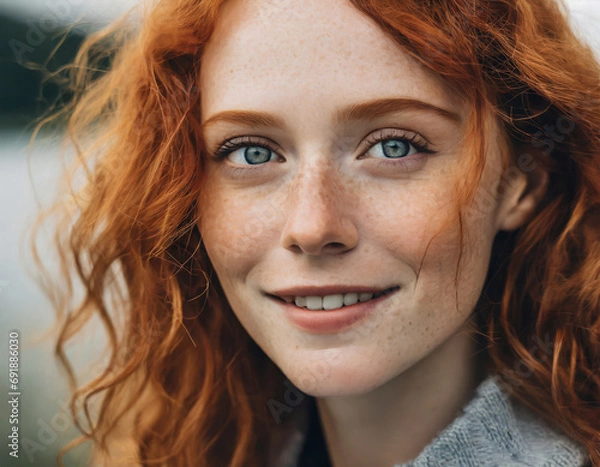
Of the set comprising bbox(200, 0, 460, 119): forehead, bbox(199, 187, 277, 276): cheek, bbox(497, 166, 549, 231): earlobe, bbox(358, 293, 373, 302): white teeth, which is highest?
bbox(200, 0, 460, 119): forehead

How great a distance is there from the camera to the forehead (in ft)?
3.67

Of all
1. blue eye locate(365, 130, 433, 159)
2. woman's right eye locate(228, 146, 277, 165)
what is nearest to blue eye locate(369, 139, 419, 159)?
blue eye locate(365, 130, 433, 159)

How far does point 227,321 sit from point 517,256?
24.1 inches

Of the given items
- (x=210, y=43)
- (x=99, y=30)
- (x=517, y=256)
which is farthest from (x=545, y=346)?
(x=99, y=30)

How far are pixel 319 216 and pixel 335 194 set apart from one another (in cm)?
6

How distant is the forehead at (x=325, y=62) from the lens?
1.12 meters

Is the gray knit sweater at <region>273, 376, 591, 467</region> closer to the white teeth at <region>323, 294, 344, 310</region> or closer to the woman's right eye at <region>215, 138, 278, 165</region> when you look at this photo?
the white teeth at <region>323, 294, 344, 310</region>

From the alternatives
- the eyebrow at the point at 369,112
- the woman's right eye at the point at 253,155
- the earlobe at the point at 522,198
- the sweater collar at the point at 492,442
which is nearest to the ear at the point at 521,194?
the earlobe at the point at 522,198

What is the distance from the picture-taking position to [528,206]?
131cm

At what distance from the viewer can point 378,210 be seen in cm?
115

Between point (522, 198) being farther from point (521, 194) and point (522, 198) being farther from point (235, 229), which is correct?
point (235, 229)

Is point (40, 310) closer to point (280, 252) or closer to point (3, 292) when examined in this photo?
point (3, 292)

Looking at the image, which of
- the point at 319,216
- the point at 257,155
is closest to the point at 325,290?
the point at 319,216

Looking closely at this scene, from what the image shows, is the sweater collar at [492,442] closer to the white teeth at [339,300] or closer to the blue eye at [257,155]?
the white teeth at [339,300]
